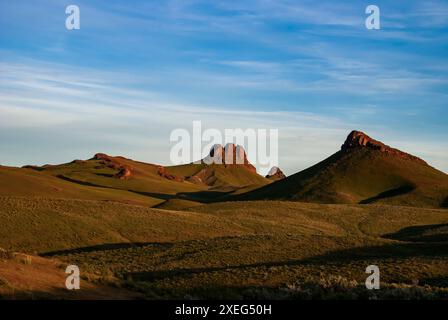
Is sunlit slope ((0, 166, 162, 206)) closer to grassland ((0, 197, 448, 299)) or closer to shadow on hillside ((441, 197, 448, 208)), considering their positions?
grassland ((0, 197, 448, 299))

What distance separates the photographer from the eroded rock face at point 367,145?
567 feet

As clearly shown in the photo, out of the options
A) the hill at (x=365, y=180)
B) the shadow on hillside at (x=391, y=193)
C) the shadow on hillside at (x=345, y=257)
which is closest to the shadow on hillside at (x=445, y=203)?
the hill at (x=365, y=180)

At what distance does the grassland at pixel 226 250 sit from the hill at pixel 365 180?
51.7m

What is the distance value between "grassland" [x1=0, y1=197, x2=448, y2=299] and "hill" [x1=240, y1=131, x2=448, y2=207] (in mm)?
51705

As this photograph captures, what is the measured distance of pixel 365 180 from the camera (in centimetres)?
15150

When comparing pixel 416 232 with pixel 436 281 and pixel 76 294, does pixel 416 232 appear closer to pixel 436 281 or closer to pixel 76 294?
pixel 436 281

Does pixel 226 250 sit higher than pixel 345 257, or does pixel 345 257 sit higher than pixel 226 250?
pixel 226 250

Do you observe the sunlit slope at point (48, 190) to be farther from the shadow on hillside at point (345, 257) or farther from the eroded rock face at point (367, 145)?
the shadow on hillside at point (345, 257)

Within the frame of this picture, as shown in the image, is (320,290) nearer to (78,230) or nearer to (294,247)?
(294,247)

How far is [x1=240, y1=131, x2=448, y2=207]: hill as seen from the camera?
132 metres

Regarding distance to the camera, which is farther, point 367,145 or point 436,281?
point 367,145

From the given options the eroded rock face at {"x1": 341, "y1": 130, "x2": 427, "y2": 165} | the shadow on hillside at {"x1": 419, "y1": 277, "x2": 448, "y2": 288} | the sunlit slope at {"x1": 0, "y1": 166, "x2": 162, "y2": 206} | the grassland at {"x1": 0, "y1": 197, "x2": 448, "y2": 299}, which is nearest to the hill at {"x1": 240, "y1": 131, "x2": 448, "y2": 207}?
the eroded rock face at {"x1": 341, "y1": 130, "x2": 427, "y2": 165}

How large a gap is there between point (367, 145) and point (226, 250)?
14093cm

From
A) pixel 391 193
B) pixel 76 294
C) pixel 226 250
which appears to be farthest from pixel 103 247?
pixel 391 193
